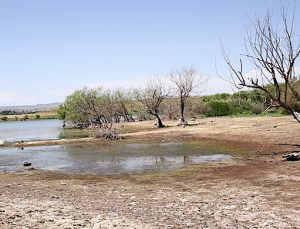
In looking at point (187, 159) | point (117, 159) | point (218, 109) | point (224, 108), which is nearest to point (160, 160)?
point (187, 159)

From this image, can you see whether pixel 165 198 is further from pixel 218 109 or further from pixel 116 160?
pixel 218 109

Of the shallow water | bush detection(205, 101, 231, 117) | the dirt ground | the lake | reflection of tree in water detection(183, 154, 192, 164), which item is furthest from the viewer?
bush detection(205, 101, 231, 117)

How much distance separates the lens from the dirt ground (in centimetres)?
955

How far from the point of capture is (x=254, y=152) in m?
22.8

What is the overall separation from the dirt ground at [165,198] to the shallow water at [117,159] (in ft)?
5.75

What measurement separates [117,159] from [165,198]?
1189 cm

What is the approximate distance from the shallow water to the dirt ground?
1.75 meters

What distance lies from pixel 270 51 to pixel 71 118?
51674 millimetres

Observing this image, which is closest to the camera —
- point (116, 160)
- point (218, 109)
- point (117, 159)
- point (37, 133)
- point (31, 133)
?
point (116, 160)

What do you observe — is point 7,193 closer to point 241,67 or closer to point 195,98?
point 241,67

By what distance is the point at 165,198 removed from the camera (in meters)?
12.2

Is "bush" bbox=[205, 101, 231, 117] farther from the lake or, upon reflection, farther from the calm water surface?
the calm water surface

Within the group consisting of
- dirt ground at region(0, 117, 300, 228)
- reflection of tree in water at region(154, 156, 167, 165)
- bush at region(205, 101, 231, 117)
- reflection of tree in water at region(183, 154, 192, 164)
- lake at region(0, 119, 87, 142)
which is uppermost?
bush at region(205, 101, 231, 117)

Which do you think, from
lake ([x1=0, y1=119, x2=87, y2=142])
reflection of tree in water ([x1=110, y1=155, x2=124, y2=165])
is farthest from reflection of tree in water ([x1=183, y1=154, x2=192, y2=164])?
lake ([x1=0, y1=119, x2=87, y2=142])
